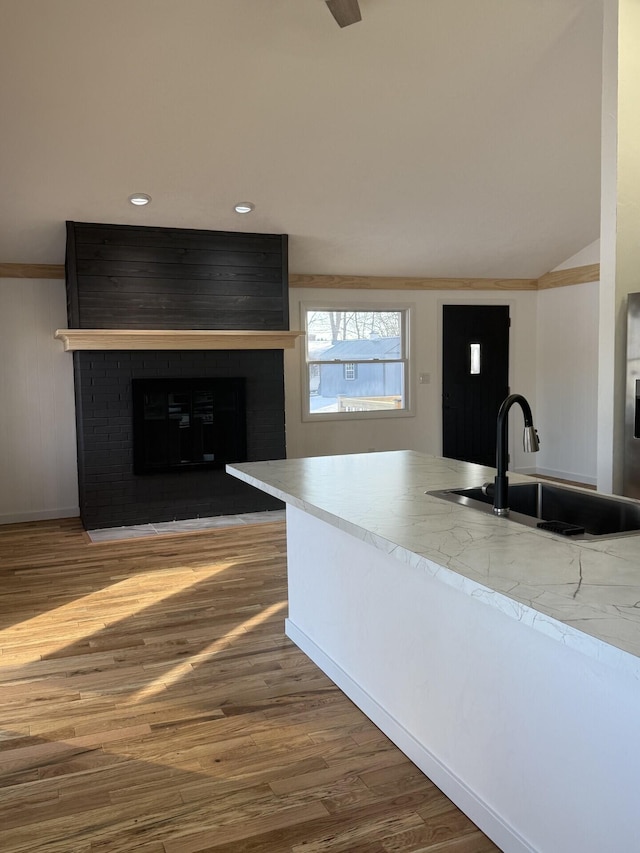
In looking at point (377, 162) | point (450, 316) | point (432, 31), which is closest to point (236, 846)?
point (432, 31)

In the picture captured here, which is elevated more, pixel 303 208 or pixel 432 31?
pixel 432 31

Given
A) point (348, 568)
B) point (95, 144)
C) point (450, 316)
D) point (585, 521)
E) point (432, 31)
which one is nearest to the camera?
point (585, 521)

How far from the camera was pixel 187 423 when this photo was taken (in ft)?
20.2

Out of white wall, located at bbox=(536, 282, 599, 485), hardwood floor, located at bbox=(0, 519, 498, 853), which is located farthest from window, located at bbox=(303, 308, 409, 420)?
hardwood floor, located at bbox=(0, 519, 498, 853)

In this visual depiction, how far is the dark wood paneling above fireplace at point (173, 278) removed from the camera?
5.66 metres

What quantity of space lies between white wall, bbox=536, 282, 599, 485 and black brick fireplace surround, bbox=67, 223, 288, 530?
126 inches

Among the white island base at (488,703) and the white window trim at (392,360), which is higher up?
the white window trim at (392,360)

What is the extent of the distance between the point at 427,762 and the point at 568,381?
6190 millimetres

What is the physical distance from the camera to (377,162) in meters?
5.40

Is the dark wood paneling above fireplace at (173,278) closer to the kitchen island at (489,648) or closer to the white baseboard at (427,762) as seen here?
the kitchen island at (489,648)

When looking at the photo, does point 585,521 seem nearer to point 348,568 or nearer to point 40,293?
point 348,568

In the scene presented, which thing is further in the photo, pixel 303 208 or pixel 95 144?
pixel 303 208

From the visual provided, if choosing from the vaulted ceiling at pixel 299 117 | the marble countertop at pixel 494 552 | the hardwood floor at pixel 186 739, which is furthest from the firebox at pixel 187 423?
the marble countertop at pixel 494 552

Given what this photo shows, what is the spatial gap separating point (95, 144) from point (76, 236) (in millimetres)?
1019
